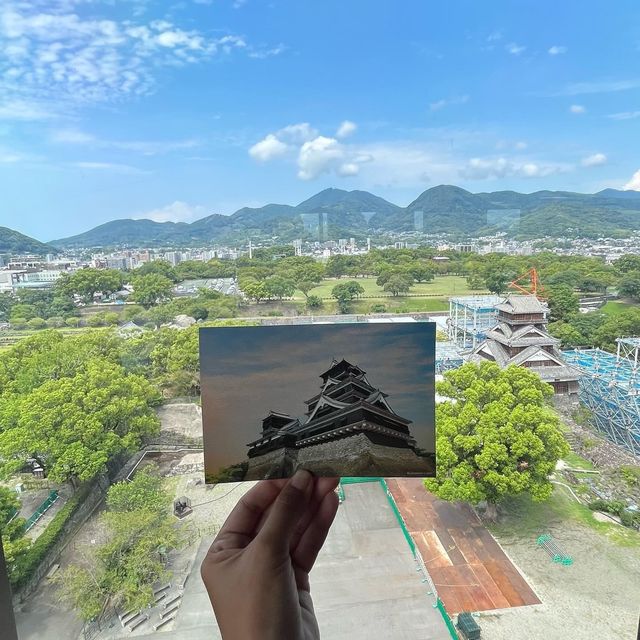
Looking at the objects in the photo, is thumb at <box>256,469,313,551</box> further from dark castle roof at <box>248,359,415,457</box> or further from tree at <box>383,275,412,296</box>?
tree at <box>383,275,412,296</box>

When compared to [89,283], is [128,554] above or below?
below

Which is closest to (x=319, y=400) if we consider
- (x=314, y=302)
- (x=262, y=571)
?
(x=262, y=571)

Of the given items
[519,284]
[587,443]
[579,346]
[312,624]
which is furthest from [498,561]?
[312,624]

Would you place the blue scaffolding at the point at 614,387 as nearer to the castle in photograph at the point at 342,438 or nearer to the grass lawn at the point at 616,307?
the grass lawn at the point at 616,307

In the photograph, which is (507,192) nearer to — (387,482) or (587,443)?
(587,443)

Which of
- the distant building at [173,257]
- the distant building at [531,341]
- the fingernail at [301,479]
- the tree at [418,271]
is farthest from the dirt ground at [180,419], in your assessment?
the distant building at [531,341]

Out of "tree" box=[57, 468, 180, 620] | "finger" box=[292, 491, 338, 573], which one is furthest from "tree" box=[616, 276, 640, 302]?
"tree" box=[57, 468, 180, 620]

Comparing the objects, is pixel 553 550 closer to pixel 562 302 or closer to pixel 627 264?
pixel 562 302
